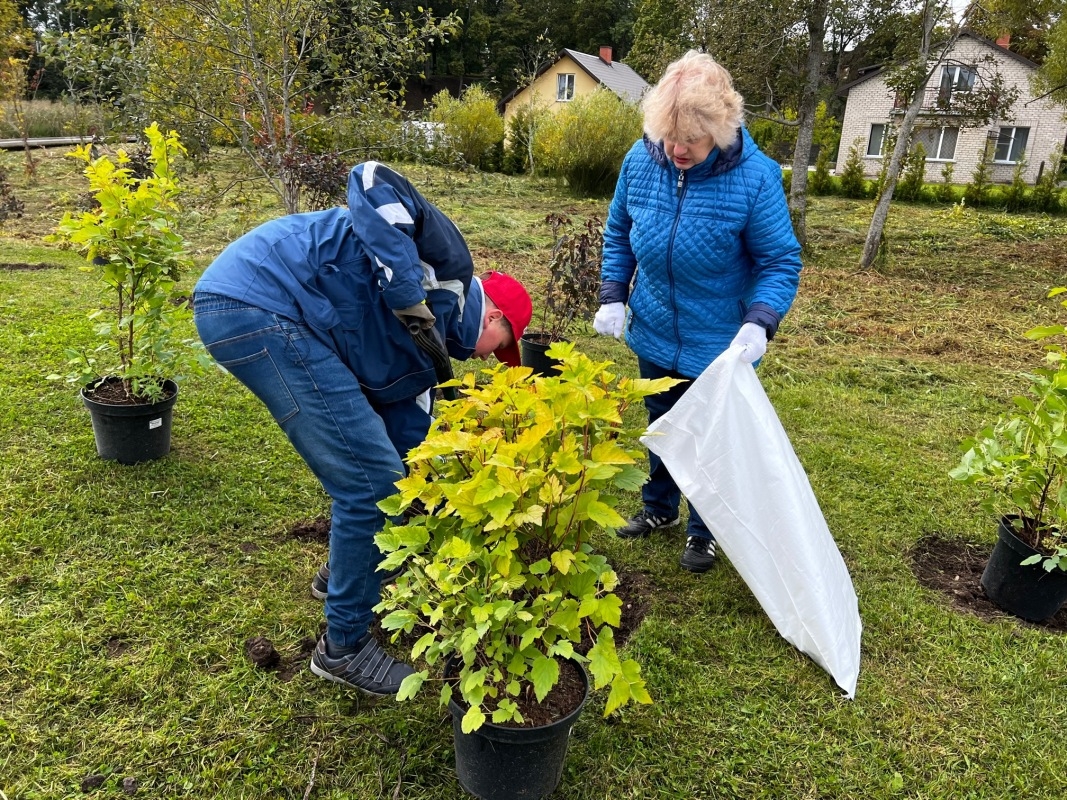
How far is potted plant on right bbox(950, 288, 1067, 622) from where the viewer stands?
2301 mm

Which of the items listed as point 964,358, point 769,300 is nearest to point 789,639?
point 769,300

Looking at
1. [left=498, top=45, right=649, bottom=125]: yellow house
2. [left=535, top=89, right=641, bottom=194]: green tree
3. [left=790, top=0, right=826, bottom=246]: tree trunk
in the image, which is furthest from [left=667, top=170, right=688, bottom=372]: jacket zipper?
[left=498, top=45, right=649, bottom=125]: yellow house

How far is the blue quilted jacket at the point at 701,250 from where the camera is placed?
7.50 feet

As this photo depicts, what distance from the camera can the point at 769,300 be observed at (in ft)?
7.57

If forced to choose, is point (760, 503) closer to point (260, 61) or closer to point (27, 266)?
point (260, 61)

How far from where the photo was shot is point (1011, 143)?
917 inches

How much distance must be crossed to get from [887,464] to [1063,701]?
1567mm

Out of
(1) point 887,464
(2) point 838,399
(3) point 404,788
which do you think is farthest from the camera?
(2) point 838,399

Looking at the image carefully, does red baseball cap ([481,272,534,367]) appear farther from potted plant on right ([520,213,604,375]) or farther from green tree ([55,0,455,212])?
green tree ([55,0,455,212])

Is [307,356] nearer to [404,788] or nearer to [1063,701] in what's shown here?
[404,788]

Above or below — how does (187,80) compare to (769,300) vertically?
above

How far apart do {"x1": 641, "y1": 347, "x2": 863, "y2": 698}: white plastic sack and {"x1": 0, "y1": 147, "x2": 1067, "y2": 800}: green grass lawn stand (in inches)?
5.5

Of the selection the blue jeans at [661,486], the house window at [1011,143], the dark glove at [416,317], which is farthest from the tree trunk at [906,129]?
the house window at [1011,143]

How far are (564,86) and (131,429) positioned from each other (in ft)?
90.9
